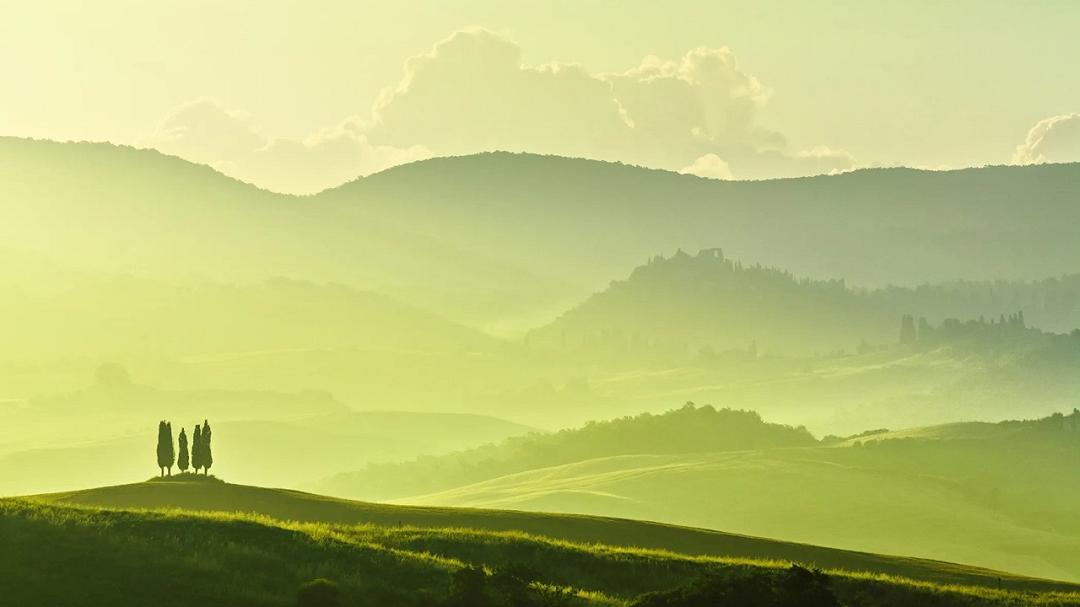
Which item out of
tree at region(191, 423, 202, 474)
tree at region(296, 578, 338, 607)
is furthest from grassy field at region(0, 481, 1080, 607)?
tree at region(191, 423, 202, 474)

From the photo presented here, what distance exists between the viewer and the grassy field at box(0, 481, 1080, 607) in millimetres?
57812

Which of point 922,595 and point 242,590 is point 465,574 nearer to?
point 242,590

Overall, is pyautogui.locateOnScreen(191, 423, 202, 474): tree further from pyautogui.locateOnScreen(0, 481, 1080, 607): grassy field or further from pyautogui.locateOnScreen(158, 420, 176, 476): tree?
pyautogui.locateOnScreen(0, 481, 1080, 607): grassy field

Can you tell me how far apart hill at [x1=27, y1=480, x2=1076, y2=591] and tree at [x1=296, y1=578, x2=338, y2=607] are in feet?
79.8

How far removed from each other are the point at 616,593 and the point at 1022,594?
822 inches

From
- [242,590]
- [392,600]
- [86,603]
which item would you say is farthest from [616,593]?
[86,603]

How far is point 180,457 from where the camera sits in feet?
388

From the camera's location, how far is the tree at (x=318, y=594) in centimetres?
5591

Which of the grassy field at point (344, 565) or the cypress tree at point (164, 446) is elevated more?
the cypress tree at point (164, 446)

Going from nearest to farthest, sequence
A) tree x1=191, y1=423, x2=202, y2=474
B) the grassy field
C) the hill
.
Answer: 1. the grassy field
2. the hill
3. tree x1=191, y1=423, x2=202, y2=474

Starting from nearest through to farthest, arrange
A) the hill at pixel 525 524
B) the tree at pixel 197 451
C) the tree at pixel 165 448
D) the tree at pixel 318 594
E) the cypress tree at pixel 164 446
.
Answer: the tree at pixel 318 594
the hill at pixel 525 524
the cypress tree at pixel 164 446
the tree at pixel 165 448
the tree at pixel 197 451

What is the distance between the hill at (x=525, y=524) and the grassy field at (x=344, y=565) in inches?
16.3

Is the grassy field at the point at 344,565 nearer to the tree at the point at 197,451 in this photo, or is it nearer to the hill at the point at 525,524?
the hill at the point at 525,524

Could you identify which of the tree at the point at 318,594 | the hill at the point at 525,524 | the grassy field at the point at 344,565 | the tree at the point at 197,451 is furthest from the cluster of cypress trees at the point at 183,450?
the tree at the point at 318,594
